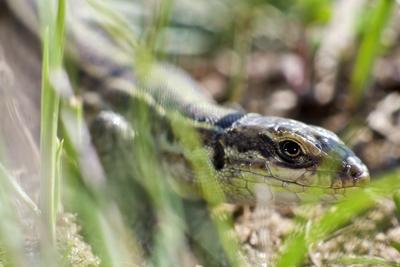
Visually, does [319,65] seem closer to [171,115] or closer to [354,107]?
[354,107]

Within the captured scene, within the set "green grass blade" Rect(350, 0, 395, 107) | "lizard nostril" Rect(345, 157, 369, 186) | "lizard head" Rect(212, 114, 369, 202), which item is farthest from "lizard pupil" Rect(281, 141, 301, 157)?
"green grass blade" Rect(350, 0, 395, 107)

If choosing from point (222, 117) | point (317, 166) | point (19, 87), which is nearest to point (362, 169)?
point (317, 166)

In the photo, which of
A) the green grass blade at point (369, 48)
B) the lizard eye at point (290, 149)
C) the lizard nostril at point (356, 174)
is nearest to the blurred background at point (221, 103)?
the green grass blade at point (369, 48)

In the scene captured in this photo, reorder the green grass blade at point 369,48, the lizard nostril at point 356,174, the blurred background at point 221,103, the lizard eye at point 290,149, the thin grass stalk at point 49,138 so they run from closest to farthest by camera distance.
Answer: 1. the thin grass stalk at point 49,138
2. the blurred background at point 221,103
3. the lizard nostril at point 356,174
4. the lizard eye at point 290,149
5. the green grass blade at point 369,48

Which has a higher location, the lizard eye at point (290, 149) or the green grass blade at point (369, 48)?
the green grass blade at point (369, 48)

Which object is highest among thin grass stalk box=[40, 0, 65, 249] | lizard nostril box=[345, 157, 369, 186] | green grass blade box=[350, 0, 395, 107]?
green grass blade box=[350, 0, 395, 107]

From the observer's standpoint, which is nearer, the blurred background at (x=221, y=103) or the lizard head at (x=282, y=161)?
the blurred background at (x=221, y=103)

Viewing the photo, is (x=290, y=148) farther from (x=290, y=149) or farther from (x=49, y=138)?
(x=49, y=138)

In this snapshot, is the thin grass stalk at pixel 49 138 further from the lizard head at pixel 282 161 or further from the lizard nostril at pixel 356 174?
the lizard nostril at pixel 356 174

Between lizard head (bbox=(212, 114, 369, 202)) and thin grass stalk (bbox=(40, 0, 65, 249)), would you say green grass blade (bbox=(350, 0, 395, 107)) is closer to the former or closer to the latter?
lizard head (bbox=(212, 114, 369, 202))
